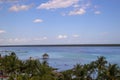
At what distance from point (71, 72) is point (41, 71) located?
19.6ft

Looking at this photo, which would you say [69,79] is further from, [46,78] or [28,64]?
[28,64]

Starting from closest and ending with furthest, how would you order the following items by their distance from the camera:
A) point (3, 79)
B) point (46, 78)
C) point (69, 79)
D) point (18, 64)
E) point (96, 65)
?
point (46, 78) < point (69, 79) < point (96, 65) < point (18, 64) < point (3, 79)

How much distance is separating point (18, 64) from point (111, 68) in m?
25.7

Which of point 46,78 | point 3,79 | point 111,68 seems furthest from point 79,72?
point 3,79

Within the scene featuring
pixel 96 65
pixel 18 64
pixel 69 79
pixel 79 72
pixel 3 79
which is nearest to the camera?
pixel 69 79

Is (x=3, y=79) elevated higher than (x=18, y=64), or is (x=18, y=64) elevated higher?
(x=18, y=64)

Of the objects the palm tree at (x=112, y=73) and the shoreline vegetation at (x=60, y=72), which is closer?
the shoreline vegetation at (x=60, y=72)

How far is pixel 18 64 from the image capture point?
65.0 metres

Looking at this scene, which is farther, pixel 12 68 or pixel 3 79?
pixel 3 79

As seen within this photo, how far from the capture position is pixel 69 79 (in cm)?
4769

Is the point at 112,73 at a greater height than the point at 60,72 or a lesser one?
greater

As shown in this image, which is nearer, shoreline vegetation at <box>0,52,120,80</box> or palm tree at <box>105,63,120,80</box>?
shoreline vegetation at <box>0,52,120,80</box>

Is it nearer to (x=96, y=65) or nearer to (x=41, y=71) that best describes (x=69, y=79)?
(x=41, y=71)

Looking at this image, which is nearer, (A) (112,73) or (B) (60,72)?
(A) (112,73)
